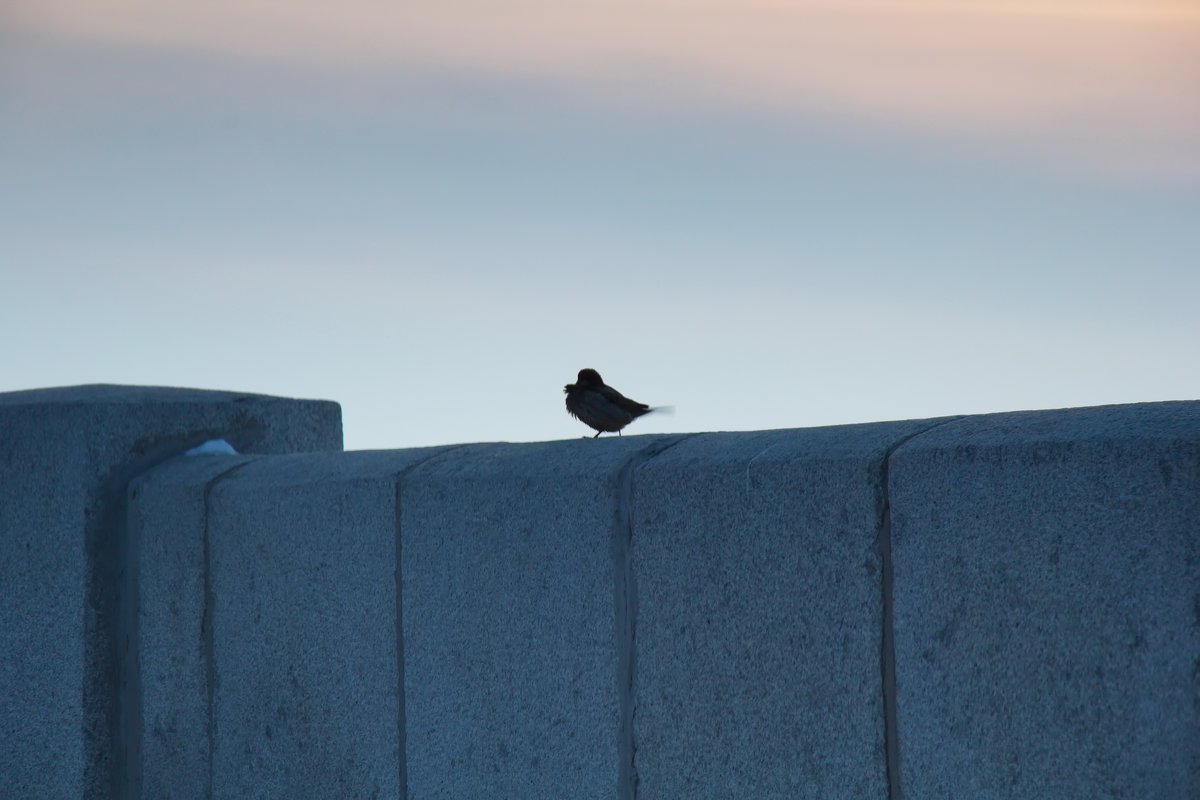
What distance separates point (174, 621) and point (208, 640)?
18 cm

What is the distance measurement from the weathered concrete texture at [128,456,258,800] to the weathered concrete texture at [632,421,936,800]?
1928mm

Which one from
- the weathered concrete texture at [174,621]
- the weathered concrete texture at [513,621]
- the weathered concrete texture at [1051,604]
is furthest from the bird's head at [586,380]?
the weathered concrete texture at [1051,604]

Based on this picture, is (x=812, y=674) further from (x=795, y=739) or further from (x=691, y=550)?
(x=691, y=550)

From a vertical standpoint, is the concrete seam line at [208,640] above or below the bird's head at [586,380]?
below

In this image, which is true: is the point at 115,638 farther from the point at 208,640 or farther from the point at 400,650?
the point at 400,650

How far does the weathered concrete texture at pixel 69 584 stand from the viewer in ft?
16.1

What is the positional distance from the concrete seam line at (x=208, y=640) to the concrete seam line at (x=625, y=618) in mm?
1776

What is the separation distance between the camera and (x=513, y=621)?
3797 millimetres

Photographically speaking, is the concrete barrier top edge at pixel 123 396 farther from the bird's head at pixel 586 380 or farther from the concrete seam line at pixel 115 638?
the bird's head at pixel 586 380

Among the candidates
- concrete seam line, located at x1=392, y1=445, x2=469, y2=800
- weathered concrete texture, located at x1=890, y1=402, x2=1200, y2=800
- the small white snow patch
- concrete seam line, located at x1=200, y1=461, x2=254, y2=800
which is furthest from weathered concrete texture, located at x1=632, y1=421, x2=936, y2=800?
the small white snow patch

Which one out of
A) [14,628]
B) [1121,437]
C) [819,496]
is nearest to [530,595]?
[819,496]

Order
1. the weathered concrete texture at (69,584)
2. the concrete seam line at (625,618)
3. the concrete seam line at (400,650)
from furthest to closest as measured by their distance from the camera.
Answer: the weathered concrete texture at (69,584) → the concrete seam line at (400,650) → the concrete seam line at (625,618)

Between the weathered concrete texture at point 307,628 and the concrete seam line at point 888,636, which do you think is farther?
the weathered concrete texture at point 307,628

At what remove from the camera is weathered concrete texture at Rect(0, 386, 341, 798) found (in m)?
4.91
